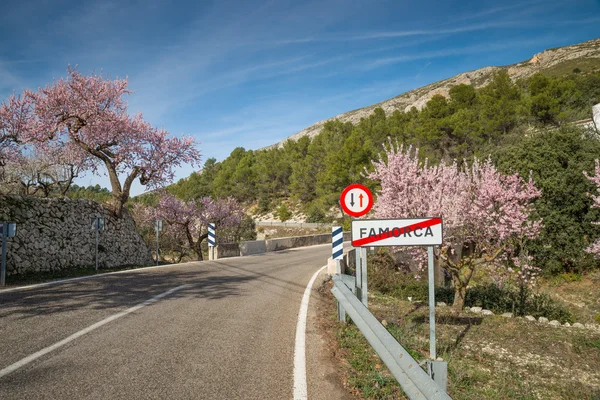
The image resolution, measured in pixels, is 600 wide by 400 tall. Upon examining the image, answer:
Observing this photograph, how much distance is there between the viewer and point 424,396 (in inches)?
105

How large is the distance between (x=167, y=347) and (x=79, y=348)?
106 centimetres

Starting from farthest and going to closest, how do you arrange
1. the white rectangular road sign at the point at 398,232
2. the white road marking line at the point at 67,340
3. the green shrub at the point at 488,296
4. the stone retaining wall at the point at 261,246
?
1. the stone retaining wall at the point at 261,246
2. the green shrub at the point at 488,296
3. the white rectangular road sign at the point at 398,232
4. the white road marking line at the point at 67,340

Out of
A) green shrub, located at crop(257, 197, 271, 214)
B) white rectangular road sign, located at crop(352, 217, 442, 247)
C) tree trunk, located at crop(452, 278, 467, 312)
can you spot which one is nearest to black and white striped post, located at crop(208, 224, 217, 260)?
tree trunk, located at crop(452, 278, 467, 312)

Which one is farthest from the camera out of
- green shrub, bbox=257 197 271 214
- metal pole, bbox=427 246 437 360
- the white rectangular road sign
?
green shrub, bbox=257 197 271 214

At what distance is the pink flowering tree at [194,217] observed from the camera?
2634cm

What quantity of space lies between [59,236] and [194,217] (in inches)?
553

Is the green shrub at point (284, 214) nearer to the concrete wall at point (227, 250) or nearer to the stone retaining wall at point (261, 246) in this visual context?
the stone retaining wall at point (261, 246)

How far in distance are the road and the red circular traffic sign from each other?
223cm

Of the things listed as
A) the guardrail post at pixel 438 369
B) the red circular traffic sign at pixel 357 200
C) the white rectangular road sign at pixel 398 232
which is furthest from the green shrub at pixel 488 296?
the guardrail post at pixel 438 369

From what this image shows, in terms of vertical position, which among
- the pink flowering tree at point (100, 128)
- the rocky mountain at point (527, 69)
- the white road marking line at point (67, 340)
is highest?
the rocky mountain at point (527, 69)

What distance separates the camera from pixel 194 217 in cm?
2858

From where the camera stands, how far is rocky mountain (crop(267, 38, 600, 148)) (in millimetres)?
93700

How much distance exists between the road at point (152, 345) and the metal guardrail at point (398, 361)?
0.68 m

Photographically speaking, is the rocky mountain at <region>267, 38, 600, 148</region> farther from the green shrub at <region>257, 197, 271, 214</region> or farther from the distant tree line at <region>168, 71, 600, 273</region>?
the green shrub at <region>257, 197, 271, 214</region>
